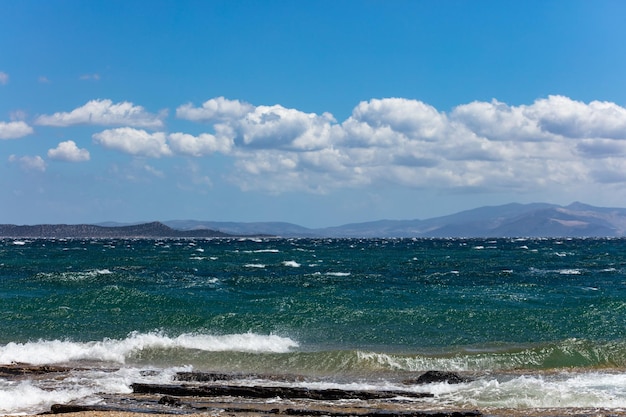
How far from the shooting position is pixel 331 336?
28.7 metres

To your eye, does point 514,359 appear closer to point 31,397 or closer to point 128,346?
point 128,346

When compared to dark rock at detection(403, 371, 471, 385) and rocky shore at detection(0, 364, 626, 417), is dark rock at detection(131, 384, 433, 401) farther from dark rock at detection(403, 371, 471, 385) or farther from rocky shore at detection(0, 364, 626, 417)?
dark rock at detection(403, 371, 471, 385)

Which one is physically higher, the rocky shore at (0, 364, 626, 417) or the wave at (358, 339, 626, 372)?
the rocky shore at (0, 364, 626, 417)

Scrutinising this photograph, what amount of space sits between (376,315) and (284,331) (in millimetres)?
5595

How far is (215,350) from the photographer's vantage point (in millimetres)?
25812

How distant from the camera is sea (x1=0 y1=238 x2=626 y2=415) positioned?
19094 millimetres

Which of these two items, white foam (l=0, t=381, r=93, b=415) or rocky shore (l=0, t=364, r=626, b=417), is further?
white foam (l=0, t=381, r=93, b=415)

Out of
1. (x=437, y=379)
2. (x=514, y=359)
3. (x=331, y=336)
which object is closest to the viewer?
(x=437, y=379)

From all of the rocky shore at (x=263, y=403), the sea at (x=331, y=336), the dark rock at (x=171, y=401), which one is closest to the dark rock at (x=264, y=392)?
the rocky shore at (x=263, y=403)

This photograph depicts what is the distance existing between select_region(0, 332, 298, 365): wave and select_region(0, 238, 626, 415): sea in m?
0.07

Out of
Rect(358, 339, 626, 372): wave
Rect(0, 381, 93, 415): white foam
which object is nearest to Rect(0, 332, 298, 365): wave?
Rect(358, 339, 626, 372): wave

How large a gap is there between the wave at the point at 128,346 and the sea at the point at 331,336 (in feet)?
0.24

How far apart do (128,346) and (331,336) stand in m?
8.28

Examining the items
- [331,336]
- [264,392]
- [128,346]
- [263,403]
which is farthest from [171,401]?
[331,336]
